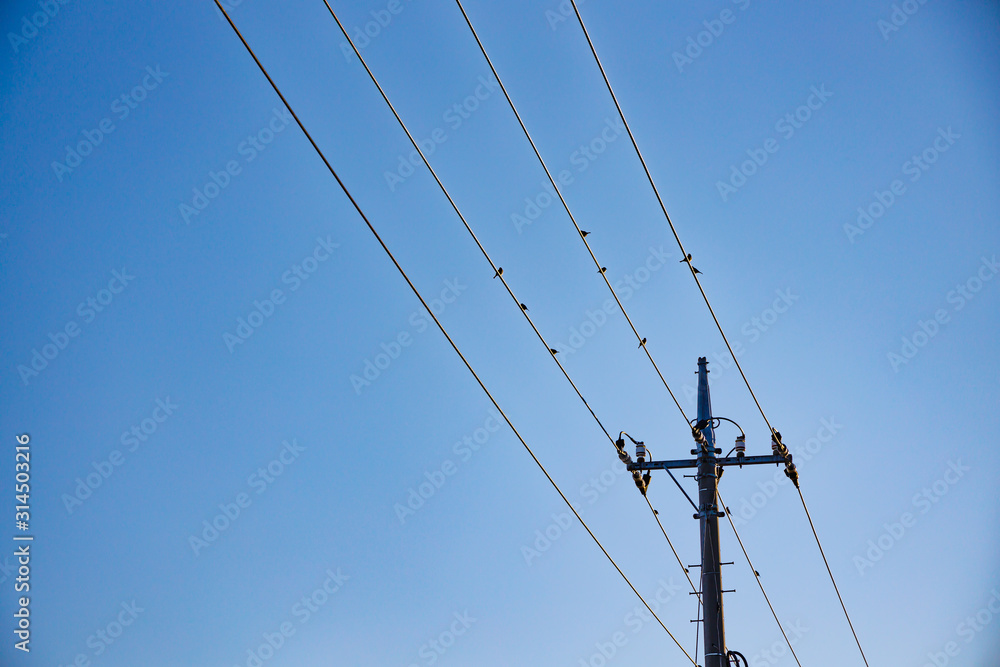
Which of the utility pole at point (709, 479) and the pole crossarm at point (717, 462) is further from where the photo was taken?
the pole crossarm at point (717, 462)

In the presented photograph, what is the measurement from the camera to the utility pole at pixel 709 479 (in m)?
13.8

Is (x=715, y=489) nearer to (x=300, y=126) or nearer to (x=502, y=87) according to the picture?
(x=502, y=87)

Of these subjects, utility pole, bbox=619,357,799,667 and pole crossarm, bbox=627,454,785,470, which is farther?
pole crossarm, bbox=627,454,785,470

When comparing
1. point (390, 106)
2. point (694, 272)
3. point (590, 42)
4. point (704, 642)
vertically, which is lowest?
point (704, 642)

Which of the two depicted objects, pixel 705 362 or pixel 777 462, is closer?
pixel 777 462

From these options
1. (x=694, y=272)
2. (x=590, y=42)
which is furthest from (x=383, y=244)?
(x=694, y=272)

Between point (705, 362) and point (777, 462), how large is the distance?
7.82 ft

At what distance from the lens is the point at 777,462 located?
1577 cm

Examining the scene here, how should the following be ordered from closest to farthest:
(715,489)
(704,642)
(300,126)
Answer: (300,126), (704,642), (715,489)

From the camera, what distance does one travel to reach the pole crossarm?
15375mm

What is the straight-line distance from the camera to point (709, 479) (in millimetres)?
15195

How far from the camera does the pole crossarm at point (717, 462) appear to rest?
15.4 meters

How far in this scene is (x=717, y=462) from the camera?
15.3 metres

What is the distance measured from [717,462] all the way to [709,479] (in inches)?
14.3
